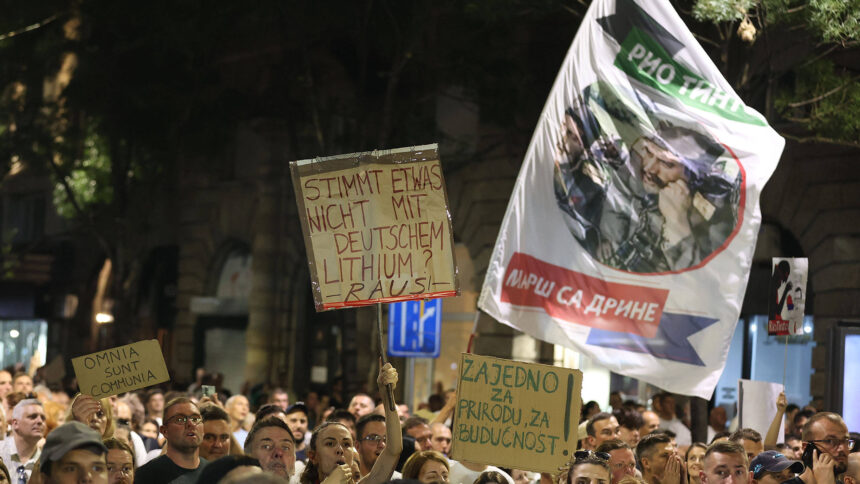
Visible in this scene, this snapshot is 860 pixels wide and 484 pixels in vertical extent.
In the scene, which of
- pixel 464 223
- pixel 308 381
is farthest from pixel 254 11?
pixel 308 381

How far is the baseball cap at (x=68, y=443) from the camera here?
15.7 ft

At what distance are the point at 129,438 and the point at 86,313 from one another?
24591mm

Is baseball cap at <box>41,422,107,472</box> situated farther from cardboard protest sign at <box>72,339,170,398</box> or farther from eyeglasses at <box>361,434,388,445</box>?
cardboard protest sign at <box>72,339,170,398</box>

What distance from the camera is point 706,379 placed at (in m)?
8.29

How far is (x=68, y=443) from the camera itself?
15.8 ft

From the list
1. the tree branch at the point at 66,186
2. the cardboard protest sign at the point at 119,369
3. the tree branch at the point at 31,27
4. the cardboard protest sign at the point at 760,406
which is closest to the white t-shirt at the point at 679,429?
the cardboard protest sign at the point at 760,406

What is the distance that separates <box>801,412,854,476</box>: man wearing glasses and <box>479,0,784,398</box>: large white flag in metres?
0.68

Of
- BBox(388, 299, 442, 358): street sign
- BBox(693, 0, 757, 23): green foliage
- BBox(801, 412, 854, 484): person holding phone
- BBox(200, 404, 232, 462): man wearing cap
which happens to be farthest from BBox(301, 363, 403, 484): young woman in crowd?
BBox(388, 299, 442, 358): street sign

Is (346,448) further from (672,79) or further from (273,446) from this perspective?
(672,79)

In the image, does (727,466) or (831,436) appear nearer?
(727,466)

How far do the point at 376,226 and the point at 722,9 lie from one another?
21.6ft

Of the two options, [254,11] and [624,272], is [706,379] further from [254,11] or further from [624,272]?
[254,11]

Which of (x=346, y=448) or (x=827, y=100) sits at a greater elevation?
(x=827, y=100)

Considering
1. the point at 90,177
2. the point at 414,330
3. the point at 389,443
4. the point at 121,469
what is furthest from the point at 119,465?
the point at 90,177
